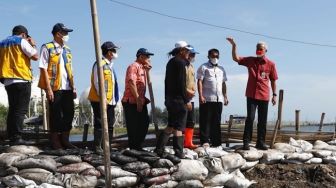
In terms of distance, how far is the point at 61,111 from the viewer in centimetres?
670

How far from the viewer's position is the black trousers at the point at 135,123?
23.3 feet

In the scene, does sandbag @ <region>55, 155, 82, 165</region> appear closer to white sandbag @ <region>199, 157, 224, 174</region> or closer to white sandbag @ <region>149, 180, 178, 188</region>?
white sandbag @ <region>149, 180, 178, 188</region>

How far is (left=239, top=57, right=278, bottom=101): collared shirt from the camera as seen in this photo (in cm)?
820

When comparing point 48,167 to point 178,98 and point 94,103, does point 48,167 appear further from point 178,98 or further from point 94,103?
point 178,98

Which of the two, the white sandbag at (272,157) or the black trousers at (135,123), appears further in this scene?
the white sandbag at (272,157)

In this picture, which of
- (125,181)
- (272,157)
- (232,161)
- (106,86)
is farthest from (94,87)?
(272,157)

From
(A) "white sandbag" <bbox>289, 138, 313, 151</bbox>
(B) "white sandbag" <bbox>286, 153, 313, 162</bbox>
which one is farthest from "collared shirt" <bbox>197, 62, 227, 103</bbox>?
(A) "white sandbag" <bbox>289, 138, 313, 151</bbox>

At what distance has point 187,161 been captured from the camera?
6.86m

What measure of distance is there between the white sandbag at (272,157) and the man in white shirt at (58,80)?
10.5 ft

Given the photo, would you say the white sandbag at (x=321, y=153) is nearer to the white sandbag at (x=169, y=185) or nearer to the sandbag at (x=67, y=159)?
the white sandbag at (x=169, y=185)

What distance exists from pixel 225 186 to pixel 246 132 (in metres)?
1.28

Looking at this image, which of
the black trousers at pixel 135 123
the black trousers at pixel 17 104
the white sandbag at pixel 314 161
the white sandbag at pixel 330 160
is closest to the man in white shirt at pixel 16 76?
the black trousers at pixel 17 104

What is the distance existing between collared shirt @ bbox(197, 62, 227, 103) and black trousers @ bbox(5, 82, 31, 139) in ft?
9.26

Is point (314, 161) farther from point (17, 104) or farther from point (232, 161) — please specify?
point (17, 104)
